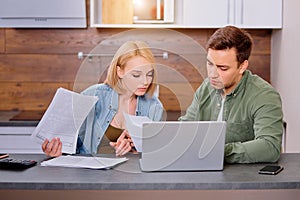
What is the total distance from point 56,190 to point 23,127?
1673 millimetres

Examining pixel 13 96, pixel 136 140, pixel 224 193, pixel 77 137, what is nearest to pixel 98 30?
pixel 13 96

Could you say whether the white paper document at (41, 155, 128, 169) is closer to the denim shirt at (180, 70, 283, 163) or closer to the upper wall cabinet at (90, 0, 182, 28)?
the denim shirt at (180, 70, 283, 163)

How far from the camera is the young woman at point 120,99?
94.6 inches

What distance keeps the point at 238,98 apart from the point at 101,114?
2.09 feet

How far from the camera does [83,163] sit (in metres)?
2.09

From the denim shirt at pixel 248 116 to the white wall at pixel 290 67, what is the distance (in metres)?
0.94

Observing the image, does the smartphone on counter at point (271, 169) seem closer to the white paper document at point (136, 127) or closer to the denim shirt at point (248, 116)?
the denim shirt at point (248, 116)

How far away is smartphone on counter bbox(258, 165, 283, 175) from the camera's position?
1949mm

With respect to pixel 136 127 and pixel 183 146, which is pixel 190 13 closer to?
pixel 136 127

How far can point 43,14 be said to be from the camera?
3.80m

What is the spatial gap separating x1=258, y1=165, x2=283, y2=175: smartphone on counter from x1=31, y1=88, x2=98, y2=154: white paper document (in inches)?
30.7

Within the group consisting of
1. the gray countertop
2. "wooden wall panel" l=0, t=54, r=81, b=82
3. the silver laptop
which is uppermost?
"wooden wall panel" l=0, t=54, r=81, b=82

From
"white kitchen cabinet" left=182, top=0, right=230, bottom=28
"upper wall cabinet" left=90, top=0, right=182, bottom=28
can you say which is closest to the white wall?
"white kitchen cabinet" left=182, top=0, right=230, bottom=28

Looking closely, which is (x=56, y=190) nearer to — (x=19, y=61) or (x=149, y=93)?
(x=149, y=93)
